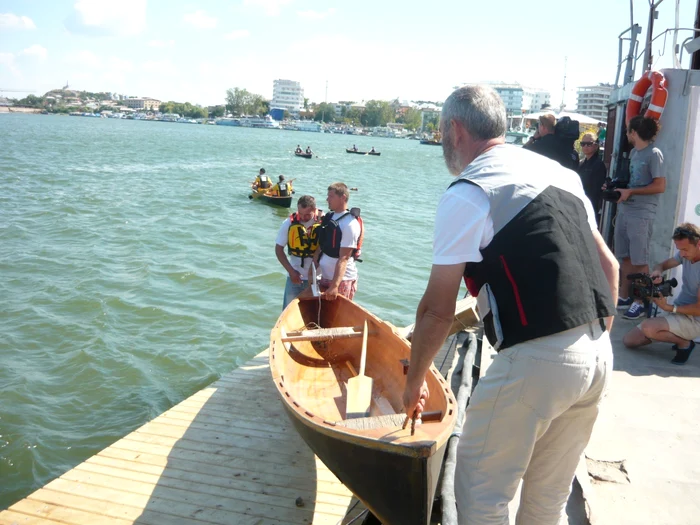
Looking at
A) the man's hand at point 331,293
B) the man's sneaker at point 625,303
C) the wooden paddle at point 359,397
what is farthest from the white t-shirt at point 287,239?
the man's sneaker at point 625,303

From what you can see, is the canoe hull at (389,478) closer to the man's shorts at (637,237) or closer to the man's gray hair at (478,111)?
the man's gray hair at (478,111)

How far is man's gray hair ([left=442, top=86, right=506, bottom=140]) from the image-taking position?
93.8 inches

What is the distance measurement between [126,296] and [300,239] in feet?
22.7

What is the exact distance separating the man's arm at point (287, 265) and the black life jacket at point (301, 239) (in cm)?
12

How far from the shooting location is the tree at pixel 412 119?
176m

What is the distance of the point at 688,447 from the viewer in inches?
158

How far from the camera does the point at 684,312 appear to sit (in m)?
5.44

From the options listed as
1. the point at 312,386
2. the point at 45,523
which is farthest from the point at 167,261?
the point at 45,523

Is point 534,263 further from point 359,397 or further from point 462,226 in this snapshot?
point 359,397

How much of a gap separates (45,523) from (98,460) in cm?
79

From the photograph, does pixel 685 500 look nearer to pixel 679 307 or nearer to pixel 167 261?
pixel 679 307

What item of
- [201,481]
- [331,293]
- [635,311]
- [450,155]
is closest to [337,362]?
[331,293]

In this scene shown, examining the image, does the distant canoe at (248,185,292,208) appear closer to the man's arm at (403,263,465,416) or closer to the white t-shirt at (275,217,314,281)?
the white t-shirt at (275,217,314,281)

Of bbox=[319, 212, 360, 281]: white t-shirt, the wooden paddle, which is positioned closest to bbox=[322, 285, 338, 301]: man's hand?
bbox=[319, 212, 360, 281]: white t-shirt
